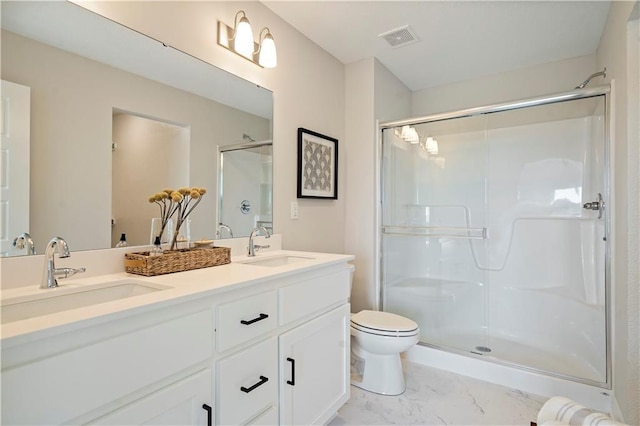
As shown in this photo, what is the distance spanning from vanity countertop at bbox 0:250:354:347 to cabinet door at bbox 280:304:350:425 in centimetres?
28

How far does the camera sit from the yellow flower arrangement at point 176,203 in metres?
1.42

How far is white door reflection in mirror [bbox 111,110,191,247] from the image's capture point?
1272mm

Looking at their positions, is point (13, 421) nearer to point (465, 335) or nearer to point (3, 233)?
point (3, 233)

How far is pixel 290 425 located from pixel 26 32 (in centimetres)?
170

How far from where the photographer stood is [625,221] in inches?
62.1

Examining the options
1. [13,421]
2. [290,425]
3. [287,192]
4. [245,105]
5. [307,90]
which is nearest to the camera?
[13,421]

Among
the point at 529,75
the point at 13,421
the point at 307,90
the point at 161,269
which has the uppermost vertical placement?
the point at 529,75

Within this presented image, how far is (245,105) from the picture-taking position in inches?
72.4

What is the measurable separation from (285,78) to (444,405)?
224 cm

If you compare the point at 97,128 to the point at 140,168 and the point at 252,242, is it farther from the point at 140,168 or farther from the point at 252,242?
the point at 252,242

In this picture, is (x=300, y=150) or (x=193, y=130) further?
(x=300, y=150)

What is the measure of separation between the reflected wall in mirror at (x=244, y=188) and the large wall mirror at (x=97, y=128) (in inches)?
2.4

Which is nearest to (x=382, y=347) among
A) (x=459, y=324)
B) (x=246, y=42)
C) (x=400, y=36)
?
(x=459, y=324)

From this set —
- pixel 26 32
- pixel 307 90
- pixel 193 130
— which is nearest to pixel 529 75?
pixel 307 90
